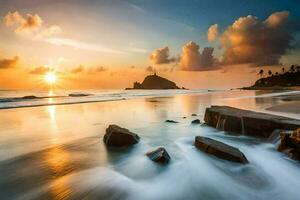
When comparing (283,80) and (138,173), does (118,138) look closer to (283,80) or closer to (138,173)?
(138,173)

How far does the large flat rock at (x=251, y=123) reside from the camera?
380 inches

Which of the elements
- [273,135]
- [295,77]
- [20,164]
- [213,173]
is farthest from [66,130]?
[295,77]

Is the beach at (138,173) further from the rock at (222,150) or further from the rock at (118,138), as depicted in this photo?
the rock at (118,138)

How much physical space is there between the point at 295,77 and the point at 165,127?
156505mm

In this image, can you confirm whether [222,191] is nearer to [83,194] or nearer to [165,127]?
[83,194]

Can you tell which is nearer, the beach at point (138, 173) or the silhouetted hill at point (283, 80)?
the beach at point (138, 173)

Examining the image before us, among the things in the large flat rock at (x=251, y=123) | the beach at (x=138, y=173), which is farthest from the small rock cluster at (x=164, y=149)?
the large flat rock at (x=251, y=123)

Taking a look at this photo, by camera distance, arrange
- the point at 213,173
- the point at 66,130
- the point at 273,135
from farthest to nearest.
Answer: the point at 66,130
the point at 273,135
the point at 213,173

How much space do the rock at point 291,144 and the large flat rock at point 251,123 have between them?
5.24ft

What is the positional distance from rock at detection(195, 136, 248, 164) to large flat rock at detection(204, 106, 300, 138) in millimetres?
3305

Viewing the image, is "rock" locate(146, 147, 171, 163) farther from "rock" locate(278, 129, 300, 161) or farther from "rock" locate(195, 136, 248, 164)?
"rock" locate(278, 129, 300, 161)

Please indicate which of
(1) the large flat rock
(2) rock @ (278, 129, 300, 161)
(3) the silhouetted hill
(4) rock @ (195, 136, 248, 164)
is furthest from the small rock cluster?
(3) the silhouetted hill

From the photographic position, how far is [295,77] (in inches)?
5635

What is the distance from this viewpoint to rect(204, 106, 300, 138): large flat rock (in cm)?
965
